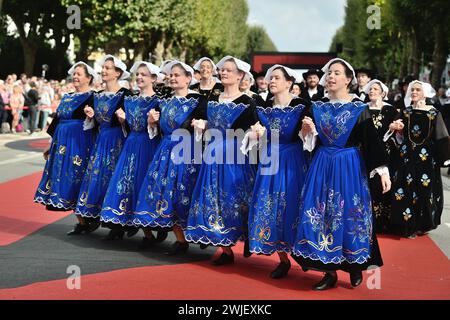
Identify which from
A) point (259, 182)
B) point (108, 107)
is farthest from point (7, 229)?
point (259, 182)

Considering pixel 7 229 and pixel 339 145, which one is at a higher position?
pixel 339 145

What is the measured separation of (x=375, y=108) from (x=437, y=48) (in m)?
28.4

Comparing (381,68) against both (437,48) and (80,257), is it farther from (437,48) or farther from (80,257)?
(80,257)

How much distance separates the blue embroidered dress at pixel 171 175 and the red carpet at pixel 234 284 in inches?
23.0

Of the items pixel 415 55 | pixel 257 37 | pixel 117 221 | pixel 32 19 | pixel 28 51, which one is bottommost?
pixel 117 221

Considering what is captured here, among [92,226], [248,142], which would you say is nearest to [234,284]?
[248,142]

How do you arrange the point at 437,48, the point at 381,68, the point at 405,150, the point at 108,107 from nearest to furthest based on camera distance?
the point at 108,107
the point at 405,150
the point at 437,48
the point at 381,68

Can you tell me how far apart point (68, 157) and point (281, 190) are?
9.82ft

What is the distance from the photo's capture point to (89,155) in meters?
8.95

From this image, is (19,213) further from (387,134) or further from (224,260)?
(387,134)

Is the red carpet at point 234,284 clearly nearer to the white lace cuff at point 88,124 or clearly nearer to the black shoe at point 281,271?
the black shoe at point 281,271

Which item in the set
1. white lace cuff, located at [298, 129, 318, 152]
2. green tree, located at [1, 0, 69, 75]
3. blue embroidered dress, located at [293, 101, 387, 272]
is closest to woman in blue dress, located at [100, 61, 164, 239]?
white lace cuff, located at [298, 129, 318, 152]

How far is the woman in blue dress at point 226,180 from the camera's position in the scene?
7281mm

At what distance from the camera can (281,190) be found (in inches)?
271
